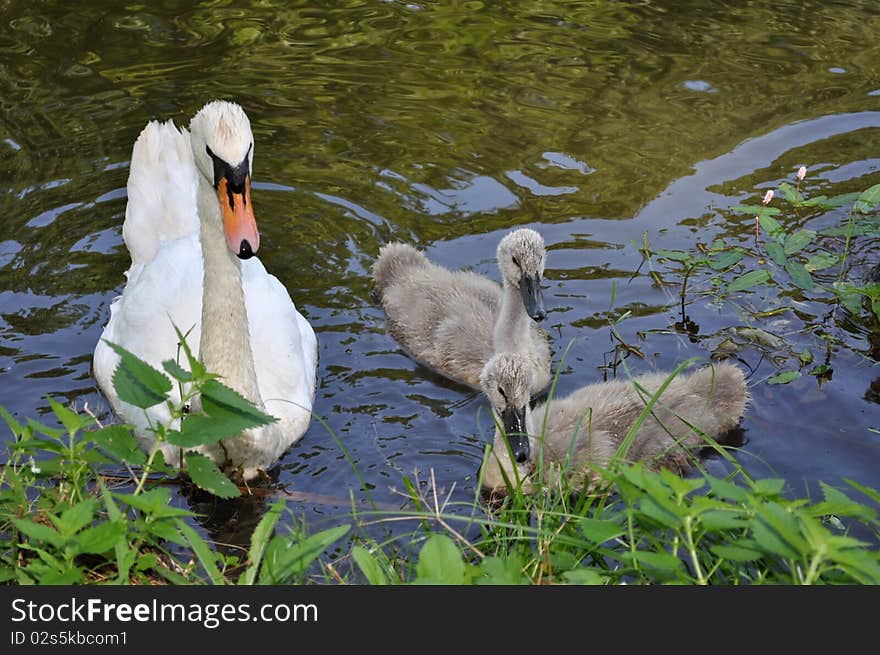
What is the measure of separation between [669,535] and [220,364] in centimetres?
210

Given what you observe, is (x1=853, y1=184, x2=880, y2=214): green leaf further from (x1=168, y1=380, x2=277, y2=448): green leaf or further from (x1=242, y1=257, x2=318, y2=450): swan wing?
(x1=168, y1=380, x2=277, y2=448): green leaf

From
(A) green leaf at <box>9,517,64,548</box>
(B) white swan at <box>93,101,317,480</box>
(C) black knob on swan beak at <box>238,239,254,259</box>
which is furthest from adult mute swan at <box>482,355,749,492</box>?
(A) green leaf at <box>9,517,64,548</box>

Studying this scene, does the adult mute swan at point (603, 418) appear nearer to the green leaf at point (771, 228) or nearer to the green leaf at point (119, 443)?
the green leaf at point (771, 228)

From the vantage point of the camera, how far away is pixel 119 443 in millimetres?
3531

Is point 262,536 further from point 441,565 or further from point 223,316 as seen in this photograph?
point 223,316

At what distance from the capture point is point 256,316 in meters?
5.77

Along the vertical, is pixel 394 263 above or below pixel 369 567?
below

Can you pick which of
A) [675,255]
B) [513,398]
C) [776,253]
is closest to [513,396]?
[513,398]

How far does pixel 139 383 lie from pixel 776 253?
3372 millimetres

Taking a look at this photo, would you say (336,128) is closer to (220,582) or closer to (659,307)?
(659,307)

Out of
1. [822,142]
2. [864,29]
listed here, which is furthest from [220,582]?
[864,29]

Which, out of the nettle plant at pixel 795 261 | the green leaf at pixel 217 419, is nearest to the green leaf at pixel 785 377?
the nettle plant at pixel 795 261

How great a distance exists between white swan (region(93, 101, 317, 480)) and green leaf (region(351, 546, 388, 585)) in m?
A: 1.29

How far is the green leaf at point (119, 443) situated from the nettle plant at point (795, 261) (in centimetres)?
324
